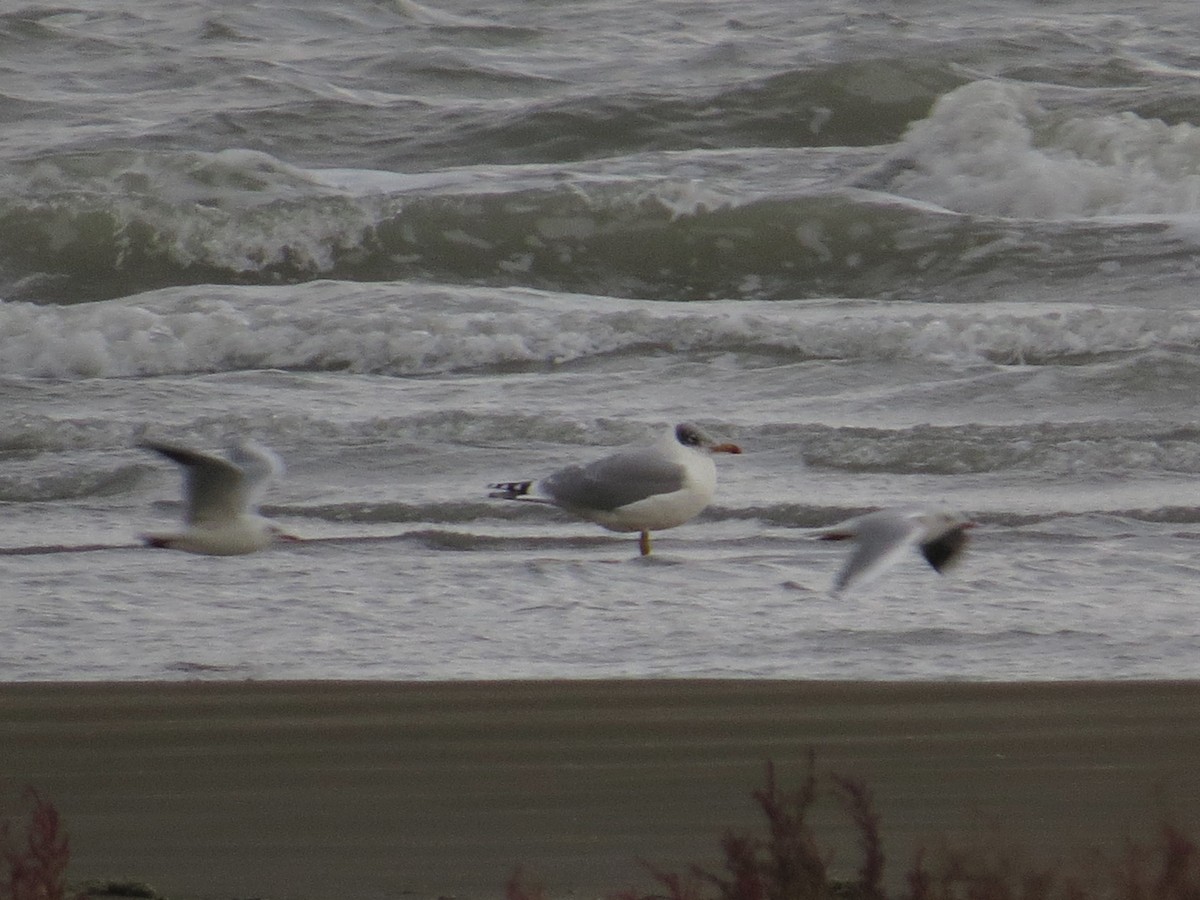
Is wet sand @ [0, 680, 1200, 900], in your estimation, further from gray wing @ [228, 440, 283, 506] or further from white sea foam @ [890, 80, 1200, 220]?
white sea foam @ [890, 80, 1200, 220]

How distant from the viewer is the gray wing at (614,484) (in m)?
5.83

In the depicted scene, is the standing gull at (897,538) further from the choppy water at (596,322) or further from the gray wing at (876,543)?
the choppy water at (596,322)

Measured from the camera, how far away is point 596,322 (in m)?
9.27

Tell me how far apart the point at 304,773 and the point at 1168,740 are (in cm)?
143

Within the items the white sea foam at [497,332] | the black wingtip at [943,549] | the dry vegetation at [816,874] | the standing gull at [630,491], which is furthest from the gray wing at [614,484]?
the dry vegetation at [816,874]

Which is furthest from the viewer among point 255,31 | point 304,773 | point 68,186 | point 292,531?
point 255,31

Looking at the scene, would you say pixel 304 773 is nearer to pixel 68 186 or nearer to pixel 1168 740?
pixel 1168 740

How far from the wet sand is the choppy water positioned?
0.96 ft

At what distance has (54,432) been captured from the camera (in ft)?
24.3

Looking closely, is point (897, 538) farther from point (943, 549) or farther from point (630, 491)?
point (630, 491)

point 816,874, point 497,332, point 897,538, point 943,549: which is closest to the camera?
point 816,874

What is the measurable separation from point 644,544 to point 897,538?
1804 millimetres

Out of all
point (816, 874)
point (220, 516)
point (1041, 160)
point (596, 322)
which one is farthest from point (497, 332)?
point (816, 874)

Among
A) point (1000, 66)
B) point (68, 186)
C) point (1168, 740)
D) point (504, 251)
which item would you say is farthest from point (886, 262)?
point (1168, 740)
